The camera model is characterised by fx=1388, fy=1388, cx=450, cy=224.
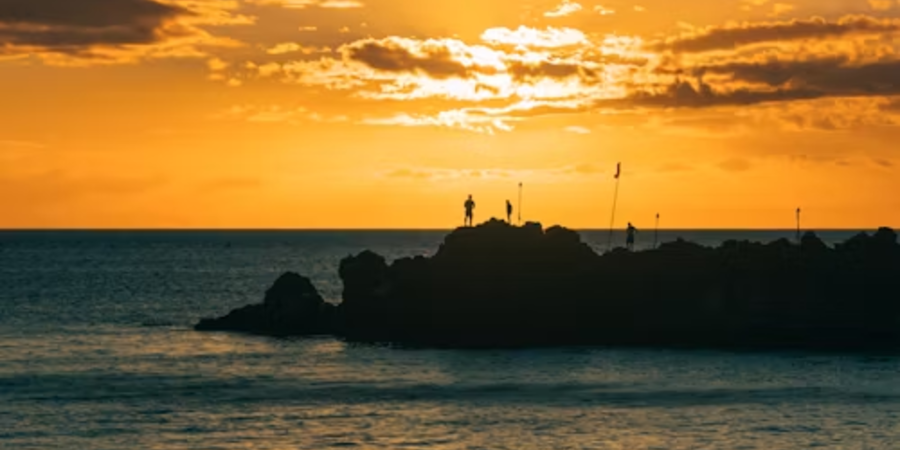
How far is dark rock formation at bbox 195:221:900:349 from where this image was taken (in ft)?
297

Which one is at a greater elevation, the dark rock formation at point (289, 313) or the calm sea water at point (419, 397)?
the dark rock formation at point (289, 313)

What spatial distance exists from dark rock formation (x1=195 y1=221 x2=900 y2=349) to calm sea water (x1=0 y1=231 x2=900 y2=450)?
191 inches

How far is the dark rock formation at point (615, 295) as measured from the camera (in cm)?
9062

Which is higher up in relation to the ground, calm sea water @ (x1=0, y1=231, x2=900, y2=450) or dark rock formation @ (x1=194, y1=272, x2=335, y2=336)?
dark rock formation @ (x1=194, y1=272, x2=335, y2=336)

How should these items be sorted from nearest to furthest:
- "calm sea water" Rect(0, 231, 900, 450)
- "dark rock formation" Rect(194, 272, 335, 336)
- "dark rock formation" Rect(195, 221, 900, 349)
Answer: "calm sea water" Rect(0, 231, 900, 450), "dark rock formation" Rect(195, 221, 900, 349), "dark rock formation" Rect(194, 272, 335, 336)

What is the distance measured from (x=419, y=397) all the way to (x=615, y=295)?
29.5m

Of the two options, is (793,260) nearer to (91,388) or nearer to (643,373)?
(643,373)

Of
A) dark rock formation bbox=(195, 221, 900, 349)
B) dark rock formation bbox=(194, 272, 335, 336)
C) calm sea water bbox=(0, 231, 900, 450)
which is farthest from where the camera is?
dark rock formation bbox=(194, 272, 335, 336)

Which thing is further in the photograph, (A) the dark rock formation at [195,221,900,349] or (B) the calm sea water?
(A) the dark rock formation at [195,221,900,349]

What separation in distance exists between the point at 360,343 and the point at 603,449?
129 feet

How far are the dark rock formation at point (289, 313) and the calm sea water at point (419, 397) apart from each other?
12.5ft

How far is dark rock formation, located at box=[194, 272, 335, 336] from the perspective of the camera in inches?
3851

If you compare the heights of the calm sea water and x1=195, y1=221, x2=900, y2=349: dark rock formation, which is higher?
x1=195, y1=221, x2=900, y2=349: dark rock formation

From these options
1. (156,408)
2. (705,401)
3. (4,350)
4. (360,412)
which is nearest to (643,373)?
(705,401)
